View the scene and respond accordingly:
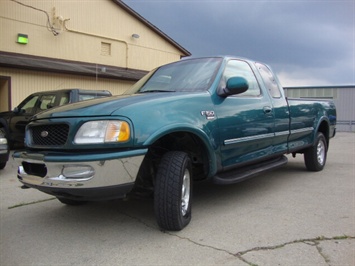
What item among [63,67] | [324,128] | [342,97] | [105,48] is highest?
[105,48]

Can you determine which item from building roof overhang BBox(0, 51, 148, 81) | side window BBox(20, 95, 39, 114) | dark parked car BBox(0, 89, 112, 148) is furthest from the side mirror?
building roof overhang BBox(0, 51, 148, 81)

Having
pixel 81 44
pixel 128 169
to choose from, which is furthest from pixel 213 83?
pixel 81 44

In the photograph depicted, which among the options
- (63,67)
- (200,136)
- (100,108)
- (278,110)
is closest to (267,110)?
(278,110)

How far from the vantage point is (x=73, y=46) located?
1605 centimetres

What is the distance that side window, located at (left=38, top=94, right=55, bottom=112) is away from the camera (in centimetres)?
955

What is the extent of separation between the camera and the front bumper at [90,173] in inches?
122

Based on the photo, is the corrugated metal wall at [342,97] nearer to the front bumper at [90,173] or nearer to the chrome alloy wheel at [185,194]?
the chrome alloy wheel at [185,194]

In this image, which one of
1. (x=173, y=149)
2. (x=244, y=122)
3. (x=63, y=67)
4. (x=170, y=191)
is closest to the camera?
(x=170, y=191)

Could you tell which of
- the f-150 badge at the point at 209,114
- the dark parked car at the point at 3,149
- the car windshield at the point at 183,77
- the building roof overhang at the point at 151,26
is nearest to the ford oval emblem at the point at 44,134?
the car windshield at the point at 183,77

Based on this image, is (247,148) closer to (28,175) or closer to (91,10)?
(28,175)

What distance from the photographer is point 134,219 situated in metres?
4.14

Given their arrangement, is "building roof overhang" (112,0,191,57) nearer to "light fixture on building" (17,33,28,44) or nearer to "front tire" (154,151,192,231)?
"light fixture on building" (17,33,28,44)

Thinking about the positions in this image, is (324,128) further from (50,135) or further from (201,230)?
(50,135)

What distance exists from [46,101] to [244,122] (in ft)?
22.4
